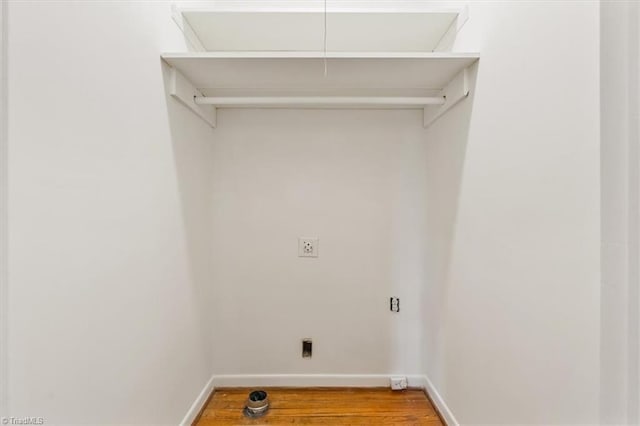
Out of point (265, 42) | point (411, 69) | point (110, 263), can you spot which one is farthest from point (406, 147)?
point (110, 263)

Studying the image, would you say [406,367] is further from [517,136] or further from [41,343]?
[41,343]

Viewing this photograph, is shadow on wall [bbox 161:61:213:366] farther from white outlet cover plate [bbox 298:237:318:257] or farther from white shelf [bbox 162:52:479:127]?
white outlet cover plate [bbox 298:237:318:257]

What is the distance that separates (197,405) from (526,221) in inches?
74.6

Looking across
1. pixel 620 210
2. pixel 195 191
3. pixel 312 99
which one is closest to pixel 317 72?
pixel 312 99

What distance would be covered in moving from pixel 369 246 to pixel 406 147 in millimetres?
711

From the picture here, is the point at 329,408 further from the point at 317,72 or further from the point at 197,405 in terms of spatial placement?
the point at 317,72

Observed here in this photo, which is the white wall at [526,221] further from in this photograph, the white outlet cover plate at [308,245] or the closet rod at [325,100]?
the white outlet cover plate at [308,245]

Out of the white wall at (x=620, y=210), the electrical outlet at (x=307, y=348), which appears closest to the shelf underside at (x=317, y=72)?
the white wall at (x=620, y=210)

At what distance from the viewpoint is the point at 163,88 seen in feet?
4.05

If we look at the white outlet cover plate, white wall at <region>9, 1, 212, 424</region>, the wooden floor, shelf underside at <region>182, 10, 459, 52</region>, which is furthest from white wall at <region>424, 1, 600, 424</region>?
white wall at <region>9, 1, 212, 424</region>

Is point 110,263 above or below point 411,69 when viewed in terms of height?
below

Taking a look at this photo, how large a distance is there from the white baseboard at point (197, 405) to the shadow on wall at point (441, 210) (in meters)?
1.41

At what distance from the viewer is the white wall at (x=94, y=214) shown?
0.67 metres

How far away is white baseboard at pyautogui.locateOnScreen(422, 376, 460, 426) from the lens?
146 cm
